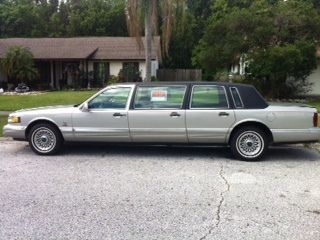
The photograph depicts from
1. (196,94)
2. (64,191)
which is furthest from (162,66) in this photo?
(64,191)

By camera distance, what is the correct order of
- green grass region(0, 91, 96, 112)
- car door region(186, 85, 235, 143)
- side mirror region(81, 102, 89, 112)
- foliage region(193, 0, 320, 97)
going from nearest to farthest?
car door region(186, 85, 235, 143) < side mirror region(81, 102, 89, 112) < green grass region(0, 91, 96, 112) < foliage region(193, 0, 320, 97)

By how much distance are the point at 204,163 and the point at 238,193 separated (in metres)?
1.88

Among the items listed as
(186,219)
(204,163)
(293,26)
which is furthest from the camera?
(293,26)

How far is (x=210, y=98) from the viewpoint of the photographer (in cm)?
819

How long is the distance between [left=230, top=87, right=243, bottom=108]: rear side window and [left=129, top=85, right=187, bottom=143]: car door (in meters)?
0.92

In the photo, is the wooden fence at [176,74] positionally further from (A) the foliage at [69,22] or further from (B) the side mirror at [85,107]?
(B) the side mirror at [85,107]

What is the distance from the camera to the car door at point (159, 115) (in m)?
8.13

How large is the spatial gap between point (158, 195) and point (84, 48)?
29.1m

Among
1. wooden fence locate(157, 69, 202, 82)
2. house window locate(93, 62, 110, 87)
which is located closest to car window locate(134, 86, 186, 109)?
house window locate(93, 62, 110, 87)

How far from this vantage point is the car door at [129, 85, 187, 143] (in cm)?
813

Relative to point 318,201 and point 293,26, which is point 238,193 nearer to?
point 318,201

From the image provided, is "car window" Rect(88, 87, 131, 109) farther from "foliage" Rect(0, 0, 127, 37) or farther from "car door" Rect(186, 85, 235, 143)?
"foliage" Rect(0, 0, 127, 37)

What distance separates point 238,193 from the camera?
596 cm

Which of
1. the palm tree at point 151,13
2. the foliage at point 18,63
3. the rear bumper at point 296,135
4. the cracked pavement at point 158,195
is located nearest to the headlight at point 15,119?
the cracked pavement at point 158,195
